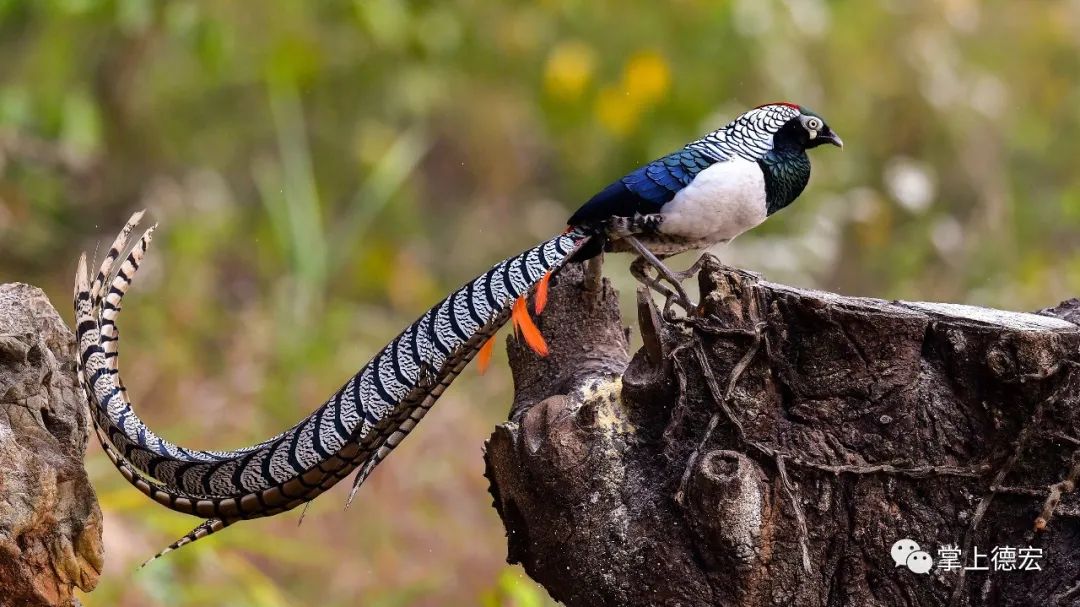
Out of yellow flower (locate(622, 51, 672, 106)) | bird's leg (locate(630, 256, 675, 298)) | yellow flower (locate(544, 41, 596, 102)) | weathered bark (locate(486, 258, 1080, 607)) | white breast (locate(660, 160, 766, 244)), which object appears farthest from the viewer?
yellow flower (locate(544, 41, 596, 102))

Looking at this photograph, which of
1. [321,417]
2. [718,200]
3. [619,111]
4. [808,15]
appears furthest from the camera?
[808,15]

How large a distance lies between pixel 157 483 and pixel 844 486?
1.28m

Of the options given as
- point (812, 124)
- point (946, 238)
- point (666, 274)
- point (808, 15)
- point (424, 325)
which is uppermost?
point (808, 15)

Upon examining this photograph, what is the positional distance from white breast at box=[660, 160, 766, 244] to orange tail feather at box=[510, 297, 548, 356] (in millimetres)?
322

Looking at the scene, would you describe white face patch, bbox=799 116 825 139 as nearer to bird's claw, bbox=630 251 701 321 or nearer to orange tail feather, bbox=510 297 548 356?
bird's claw, bbox=630 251 701 321

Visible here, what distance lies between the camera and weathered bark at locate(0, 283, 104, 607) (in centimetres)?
206

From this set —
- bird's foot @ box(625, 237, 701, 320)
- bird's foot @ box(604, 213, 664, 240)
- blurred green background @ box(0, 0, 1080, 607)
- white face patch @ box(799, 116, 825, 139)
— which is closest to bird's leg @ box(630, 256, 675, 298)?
bird's foot @ box(625, 237, 701, 320)

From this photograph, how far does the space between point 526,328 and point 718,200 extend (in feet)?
1.45

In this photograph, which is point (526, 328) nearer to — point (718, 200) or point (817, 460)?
point (718, 200)

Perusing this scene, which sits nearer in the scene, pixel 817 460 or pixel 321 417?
pixel 817 460

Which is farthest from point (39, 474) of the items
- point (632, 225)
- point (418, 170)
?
point (418, 170)

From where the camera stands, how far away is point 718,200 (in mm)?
2213

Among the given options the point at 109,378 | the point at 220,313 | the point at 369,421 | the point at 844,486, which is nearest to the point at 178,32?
the point at 220,313

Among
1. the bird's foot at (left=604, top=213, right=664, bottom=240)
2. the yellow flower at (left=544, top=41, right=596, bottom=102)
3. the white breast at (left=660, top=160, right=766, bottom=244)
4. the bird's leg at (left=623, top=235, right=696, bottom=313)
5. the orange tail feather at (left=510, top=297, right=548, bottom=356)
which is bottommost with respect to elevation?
the orange tail feather at (left=510, top=297, right=548, bottom=356)
